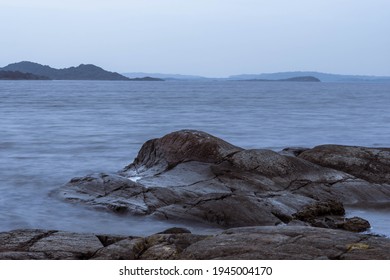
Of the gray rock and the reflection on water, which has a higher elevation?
the gray rock

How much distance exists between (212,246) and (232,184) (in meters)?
6.70

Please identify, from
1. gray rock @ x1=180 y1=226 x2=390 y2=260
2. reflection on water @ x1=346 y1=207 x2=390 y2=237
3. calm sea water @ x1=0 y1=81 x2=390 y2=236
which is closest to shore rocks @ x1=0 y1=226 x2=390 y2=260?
gray rock @ x1=180 y1=226 x2=390 y2=260

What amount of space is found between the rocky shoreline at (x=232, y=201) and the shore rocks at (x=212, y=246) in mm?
13

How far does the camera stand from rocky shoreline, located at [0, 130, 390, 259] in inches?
307

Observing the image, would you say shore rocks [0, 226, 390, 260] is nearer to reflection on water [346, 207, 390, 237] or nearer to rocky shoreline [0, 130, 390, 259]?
rocky shoreline [0, 130, 390, 259]

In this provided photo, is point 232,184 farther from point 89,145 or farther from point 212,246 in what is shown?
point 89,145

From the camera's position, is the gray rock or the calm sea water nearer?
the gray rock

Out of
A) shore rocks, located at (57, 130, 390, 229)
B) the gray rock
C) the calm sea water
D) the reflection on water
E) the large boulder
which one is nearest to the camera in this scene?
the gray rock

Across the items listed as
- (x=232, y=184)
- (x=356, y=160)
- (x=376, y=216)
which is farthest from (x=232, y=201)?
(x=356, y=160)

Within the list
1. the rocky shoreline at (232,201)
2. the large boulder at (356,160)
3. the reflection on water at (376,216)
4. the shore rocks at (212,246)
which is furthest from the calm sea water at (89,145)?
the shore rocks at (212,246)

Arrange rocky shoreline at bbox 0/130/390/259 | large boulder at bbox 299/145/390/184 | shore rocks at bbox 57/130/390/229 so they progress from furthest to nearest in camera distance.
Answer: large boulder at bbox 299/145/390/184, shore rocks at bbox 57/130/390/229, rocky shoreline at bbox 0/130/390/259

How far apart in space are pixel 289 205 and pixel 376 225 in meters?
1.81

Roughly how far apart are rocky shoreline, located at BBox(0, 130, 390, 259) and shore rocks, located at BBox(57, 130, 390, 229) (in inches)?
0.9

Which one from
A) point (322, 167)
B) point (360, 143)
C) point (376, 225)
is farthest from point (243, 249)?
point (360, 143)
